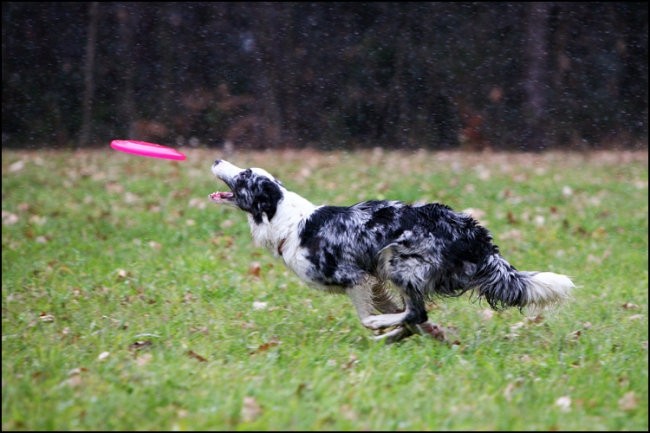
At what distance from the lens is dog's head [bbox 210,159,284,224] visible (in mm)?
5355

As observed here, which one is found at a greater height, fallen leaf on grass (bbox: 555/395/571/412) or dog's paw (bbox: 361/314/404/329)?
fallen leaf on grass (bbox: 555/395/571/412)

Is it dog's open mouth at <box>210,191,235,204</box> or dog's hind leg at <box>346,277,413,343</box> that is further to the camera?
dog's open mouth at <box>210,191,235,204</box>

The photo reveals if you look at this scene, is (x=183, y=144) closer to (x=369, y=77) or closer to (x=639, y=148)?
(x=369, y=77)

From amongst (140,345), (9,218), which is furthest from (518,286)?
(9,218)

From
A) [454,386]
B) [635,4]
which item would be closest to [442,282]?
[454,386]

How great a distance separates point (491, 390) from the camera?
426 cm

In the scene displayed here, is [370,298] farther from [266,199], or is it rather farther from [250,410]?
[250,410]

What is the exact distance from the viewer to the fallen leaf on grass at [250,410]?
387 centimetres

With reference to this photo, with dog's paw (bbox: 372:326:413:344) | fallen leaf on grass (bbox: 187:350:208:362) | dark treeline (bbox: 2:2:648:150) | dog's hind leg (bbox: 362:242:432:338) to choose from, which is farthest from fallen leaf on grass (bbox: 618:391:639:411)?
dark treeline (bbox: 2:2:648:150)

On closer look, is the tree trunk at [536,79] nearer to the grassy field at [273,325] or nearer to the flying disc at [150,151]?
the grassy field at [273,325]

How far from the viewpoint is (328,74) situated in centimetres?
1500

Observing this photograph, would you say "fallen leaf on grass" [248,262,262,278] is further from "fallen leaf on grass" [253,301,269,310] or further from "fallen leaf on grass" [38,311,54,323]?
"fallen leaf on grass" [38,311,54,323]

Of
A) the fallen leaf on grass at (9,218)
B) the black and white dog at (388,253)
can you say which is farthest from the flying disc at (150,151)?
the fallen leaf on grass at (9,218)

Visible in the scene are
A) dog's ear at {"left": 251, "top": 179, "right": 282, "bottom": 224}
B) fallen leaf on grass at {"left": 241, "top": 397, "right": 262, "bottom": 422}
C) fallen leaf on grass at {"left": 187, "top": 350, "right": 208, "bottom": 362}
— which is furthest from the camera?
dog's ear at {"left": 251, "top": 179, "right": 282, "bottom": 224}
